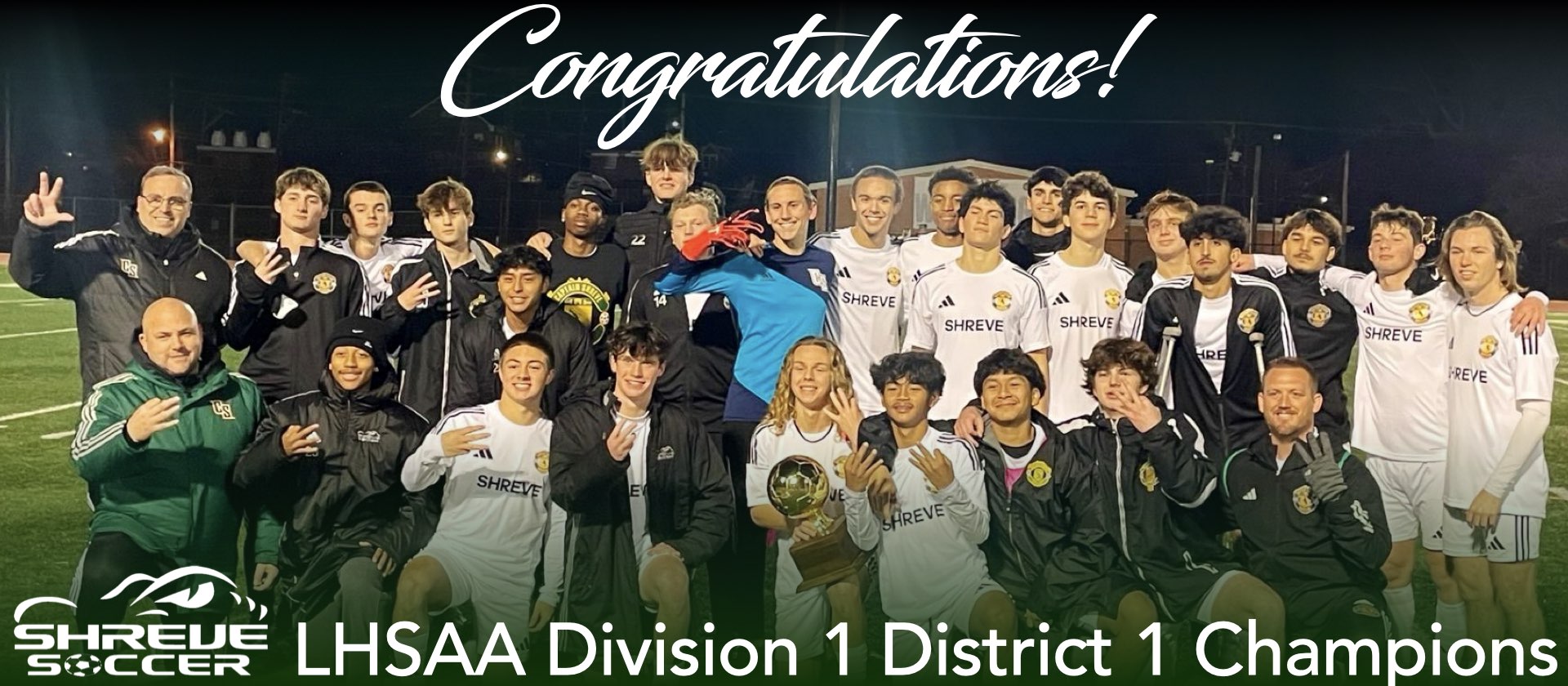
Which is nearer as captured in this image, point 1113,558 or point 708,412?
point 1113,558

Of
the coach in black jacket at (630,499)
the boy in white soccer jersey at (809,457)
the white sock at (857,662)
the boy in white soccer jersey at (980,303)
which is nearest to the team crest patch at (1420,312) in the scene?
the boy in white soccer jersey at (980,303)

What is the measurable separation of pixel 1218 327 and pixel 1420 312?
68 centimetres

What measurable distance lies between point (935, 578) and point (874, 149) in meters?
1.38

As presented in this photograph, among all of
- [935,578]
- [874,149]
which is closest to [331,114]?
[874,149]

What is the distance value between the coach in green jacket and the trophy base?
155 centimetres

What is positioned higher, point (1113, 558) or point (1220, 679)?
point (1113, 558)

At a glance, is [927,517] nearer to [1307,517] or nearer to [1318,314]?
[1307,517]

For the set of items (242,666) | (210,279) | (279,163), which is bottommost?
(242,666)

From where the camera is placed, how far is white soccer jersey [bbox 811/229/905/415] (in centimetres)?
504

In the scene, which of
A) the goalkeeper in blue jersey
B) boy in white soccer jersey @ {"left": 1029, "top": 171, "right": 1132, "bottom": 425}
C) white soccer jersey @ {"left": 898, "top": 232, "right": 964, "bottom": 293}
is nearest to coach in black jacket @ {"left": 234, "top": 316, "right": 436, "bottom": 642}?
the goalkeeper in blue jersey

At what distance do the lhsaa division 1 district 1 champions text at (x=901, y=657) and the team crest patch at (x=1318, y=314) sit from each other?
0.99 meters

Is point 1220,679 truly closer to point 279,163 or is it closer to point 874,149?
point 874,149

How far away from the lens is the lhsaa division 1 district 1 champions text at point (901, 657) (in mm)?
4637

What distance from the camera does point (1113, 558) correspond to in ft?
A: 15.5
